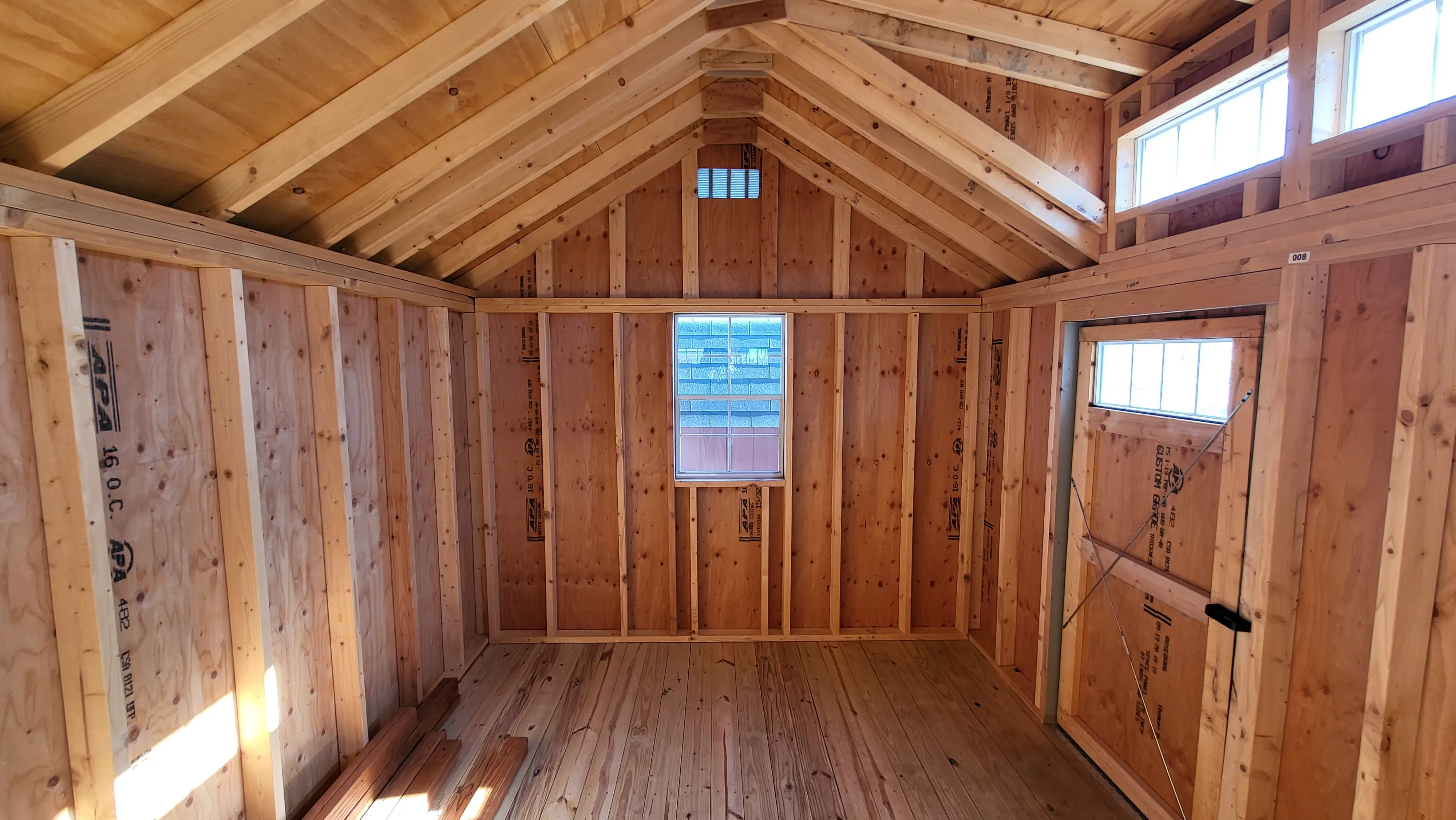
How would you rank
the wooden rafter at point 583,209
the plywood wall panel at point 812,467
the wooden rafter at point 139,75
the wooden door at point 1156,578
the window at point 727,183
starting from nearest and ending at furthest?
the wooden rafter at point 139,75, the wooden door at point 1156,578, the wooden rafter at point 583,209, the window at point 727,183, the plywood wall panel at point 812,467

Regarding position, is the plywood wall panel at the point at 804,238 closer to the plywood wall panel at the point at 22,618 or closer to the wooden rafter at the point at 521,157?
the wooden rafter at the point at 521,157

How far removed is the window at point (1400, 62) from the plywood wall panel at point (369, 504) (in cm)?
396

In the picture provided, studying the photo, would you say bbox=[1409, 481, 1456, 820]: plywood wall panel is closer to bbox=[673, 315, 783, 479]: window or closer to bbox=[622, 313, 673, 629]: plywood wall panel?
bbox=[673, 315, 783, 479]: window

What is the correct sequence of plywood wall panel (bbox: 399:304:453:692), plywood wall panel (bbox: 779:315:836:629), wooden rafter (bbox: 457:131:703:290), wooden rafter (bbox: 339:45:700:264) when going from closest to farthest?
wooden rafter (bbox: 339:45:700:264), plywood wall panel (bbox: 399:304:453:692), wooden rafter (bbox: 457:131:703:290), plywood wall panel (bbox: 779:315:836:629)

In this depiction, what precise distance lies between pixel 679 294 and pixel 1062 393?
262 centimetres

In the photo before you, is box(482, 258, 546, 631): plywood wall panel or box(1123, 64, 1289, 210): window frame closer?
box(1123, 64, 1289, 210): window frame

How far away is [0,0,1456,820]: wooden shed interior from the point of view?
1389 millimetres

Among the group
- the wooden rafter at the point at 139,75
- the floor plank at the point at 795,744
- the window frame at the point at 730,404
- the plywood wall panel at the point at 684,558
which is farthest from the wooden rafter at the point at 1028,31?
the floor plank at the point at 795,744

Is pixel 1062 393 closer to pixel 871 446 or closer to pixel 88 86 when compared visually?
pixel 871 446

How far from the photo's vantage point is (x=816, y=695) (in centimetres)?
338

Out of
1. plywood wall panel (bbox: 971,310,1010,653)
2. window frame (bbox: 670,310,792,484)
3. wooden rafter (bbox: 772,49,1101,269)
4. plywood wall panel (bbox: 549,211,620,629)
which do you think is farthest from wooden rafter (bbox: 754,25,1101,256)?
plywood wall panel (bbox: 549,211,620,629)

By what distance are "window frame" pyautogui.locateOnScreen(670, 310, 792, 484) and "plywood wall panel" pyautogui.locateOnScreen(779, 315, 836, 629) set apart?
83 mm

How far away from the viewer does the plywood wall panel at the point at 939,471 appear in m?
3.96

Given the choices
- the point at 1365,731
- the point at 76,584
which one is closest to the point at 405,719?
the point at 76,584
